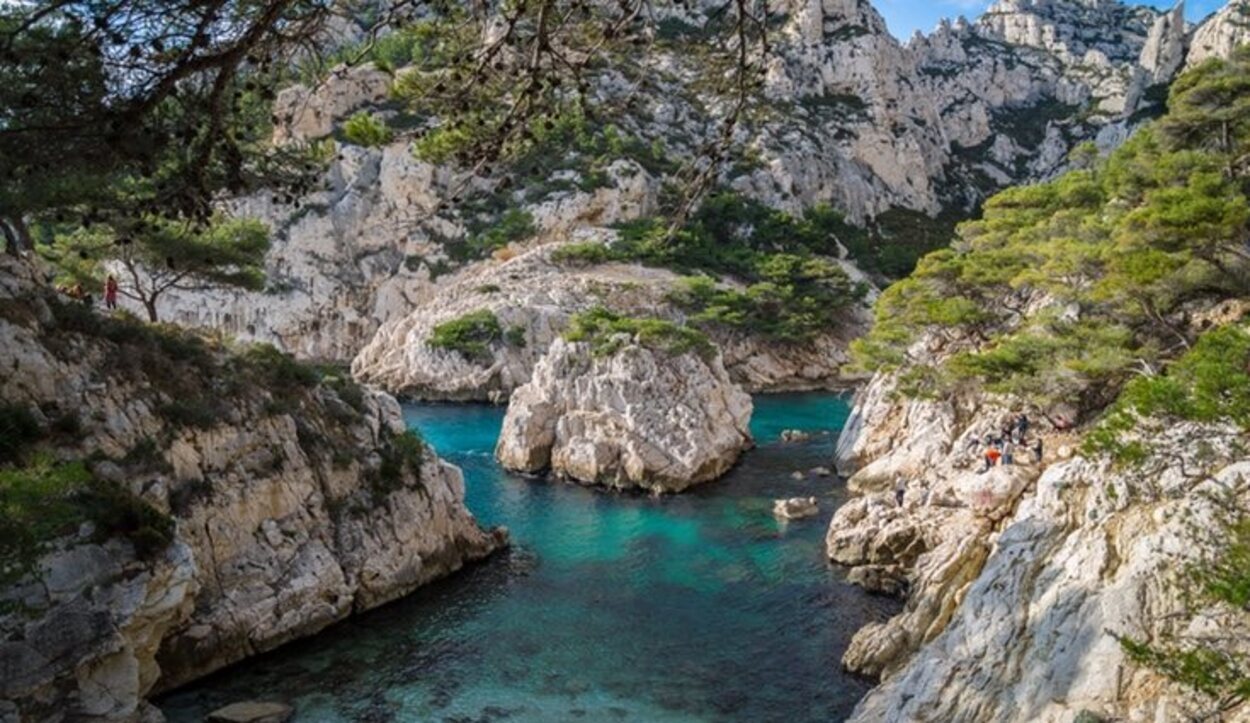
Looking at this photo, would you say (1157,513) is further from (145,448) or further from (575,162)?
(575,162)

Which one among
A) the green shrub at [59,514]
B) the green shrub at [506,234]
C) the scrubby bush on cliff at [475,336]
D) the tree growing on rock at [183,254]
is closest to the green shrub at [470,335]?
the scrubby bush on cliff at [475,336]

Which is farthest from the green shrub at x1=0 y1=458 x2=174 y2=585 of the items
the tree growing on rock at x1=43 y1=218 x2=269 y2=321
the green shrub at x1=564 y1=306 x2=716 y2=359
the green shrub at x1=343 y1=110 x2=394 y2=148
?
the green shrub at x1=564 y1=306 x2=716 y2=359

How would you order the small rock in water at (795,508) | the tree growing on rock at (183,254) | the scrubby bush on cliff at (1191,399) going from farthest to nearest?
the small rock in water at (795,508)
the tree growing on rock at (183,254)
the scrubby bush on cliff at (1191,399)

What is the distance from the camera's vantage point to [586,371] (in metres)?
29.7

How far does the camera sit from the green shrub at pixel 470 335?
47.6m

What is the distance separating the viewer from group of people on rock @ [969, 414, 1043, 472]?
1903cm

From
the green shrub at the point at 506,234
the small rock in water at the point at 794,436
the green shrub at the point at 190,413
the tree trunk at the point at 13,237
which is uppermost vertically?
the green shrub at the point at 506,234

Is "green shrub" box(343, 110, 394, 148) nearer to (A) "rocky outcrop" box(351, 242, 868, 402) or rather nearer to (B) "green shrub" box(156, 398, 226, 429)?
(B) "green shrub" box(156, 398, 226, 429)

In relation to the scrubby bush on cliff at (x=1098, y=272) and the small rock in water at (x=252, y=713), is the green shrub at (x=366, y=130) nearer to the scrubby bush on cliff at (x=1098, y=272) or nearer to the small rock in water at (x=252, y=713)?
the small rock in water at (x=252, y=713)

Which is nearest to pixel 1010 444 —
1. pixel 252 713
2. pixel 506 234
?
pixel 252 713

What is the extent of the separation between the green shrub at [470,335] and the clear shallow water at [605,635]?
2330cm

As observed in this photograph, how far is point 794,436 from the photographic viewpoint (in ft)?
116

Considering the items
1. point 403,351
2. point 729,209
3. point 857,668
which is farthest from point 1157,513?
point 729,209

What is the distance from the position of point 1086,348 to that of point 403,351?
4016cm
